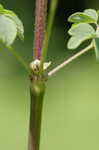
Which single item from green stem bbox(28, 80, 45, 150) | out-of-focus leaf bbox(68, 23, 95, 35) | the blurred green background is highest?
the blurred green background

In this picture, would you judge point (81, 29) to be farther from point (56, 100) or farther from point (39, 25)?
point (56, 100)

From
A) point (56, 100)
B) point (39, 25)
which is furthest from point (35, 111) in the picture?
point (56, 100)

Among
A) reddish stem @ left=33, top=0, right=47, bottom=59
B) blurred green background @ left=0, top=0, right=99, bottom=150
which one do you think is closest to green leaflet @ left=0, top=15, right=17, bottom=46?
reddish stem @ left=33, top=0, right=47, bottom=59

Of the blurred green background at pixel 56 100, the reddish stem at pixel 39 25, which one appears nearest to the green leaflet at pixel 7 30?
the reddish stem at pixel 39 25

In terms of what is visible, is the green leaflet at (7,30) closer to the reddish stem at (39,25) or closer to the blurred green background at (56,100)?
the reddish stem at (39,25)

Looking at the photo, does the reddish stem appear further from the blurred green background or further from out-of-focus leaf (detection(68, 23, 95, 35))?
the blurred green background

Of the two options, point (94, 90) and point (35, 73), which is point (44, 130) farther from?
point (35, 73)
